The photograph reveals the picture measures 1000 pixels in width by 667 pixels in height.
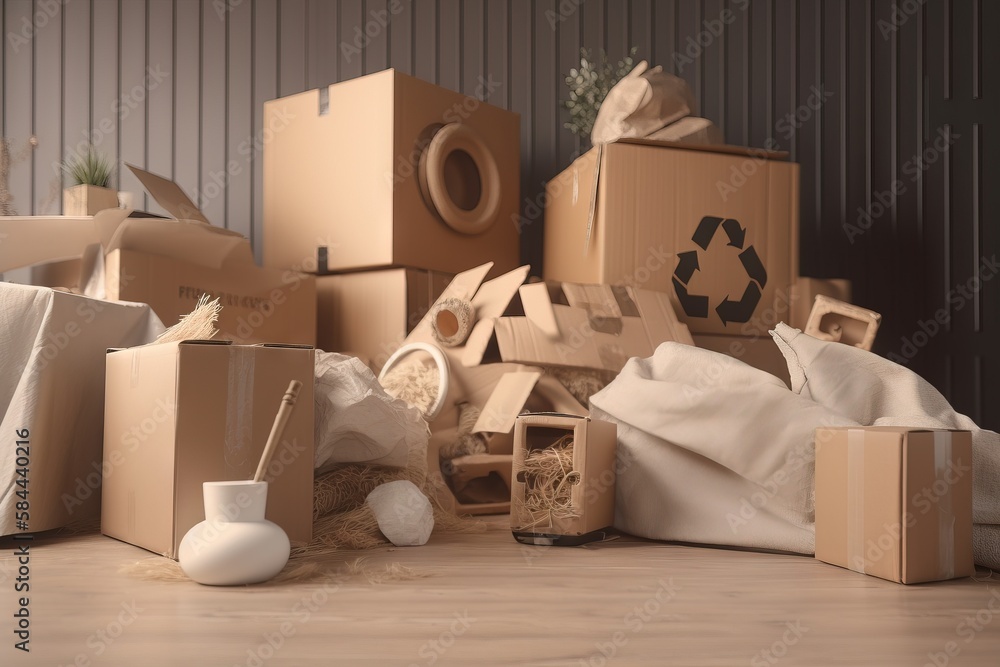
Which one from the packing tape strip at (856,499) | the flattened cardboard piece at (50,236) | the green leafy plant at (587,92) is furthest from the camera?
the green leafy plant at (587,92)

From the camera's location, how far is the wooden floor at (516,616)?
882 millimetres

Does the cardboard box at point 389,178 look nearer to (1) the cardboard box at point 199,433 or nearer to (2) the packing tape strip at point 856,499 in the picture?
(1) the cardboard box at point 199,433

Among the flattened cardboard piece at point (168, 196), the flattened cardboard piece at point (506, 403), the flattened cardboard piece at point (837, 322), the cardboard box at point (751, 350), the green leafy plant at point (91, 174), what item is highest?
the green leafy plant at point (91, 174)

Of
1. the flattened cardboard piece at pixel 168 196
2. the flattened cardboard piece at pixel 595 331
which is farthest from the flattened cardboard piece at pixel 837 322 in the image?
→ the flattened cardboard piece at pixel 168 196

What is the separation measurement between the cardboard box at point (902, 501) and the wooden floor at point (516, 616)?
34mm

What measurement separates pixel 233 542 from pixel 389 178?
4.95 feet

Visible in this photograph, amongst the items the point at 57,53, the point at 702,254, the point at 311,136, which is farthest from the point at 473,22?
the point at 57,53

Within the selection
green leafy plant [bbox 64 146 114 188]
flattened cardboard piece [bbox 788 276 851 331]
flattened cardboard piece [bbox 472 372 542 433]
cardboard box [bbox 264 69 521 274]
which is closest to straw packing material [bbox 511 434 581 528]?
flattened cardboard piece [bbox 472 372 542 433]

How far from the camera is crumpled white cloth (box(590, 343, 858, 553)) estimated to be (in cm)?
143

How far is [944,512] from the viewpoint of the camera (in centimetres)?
A: 123

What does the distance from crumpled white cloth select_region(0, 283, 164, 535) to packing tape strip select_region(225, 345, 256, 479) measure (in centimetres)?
42

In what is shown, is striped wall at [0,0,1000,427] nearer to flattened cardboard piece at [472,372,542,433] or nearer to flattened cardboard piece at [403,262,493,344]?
flattened cardboard piece at [403,262,493,344]

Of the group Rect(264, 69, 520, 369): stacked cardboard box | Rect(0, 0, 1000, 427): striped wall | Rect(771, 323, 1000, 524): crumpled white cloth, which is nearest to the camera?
Rect(771, 323, 1000, 524): crumpled white cloth

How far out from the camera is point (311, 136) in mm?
2652
